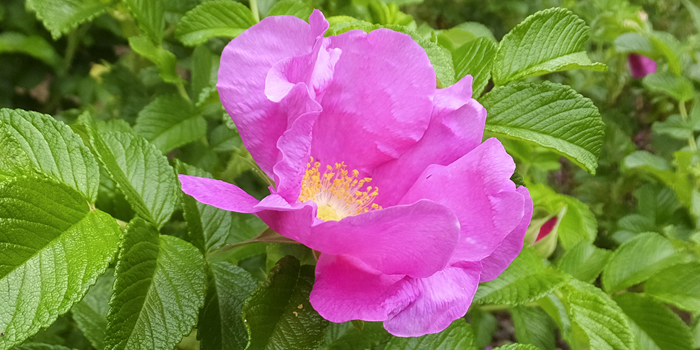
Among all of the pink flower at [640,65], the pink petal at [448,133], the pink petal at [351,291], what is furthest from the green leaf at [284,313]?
the pink flower at [640,65]

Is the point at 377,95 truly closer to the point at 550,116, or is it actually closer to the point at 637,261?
the point at 550,116

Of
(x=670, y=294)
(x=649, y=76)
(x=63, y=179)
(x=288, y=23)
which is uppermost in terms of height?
(x=288, y=23)

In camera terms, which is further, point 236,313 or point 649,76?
point 649,76

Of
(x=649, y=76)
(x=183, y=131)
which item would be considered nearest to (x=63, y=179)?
(x=183, y=131)

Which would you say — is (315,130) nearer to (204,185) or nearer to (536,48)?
(204,185)

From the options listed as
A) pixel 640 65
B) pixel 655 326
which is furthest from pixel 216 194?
pixel 640 65

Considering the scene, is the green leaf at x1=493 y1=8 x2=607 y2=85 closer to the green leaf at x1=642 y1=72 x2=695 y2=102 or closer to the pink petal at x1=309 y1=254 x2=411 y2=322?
the pink petal at x1=309 y1=254 x2=411 y2=322
